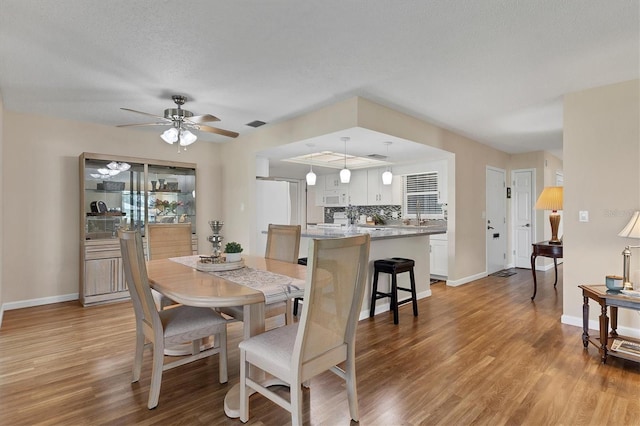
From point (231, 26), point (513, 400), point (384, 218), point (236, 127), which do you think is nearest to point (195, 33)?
point (231, 26)

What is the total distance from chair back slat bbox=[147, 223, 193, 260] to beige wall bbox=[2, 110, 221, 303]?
1899mm

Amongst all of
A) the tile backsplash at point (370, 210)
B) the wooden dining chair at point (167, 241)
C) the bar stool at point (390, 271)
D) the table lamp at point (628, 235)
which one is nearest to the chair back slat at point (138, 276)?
the wooden dining chair at point (167, 241)

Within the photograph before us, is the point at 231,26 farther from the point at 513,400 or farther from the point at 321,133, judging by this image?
the point at 513,400

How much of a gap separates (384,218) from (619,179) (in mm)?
4085

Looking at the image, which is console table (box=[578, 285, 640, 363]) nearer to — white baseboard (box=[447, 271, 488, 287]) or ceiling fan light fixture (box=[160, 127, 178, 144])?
white baseboard (box=[447, 271, 488, 287])

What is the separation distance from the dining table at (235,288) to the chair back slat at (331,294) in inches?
10.9

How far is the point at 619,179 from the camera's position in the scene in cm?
307

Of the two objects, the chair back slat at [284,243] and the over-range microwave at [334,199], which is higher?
the over-range microwave at [334,199]

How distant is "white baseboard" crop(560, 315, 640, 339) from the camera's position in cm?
301

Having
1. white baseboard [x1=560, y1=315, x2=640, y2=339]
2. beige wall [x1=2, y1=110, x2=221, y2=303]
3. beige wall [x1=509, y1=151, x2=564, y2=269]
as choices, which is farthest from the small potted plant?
beige wall [x1=509, y1=151, x2=564, y2=269]

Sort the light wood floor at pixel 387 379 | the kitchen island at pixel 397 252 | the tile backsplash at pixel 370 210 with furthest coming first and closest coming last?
the tile backsplash at pixel 370 210
the kitchen island at pixel 397 252
the light wood floor at pixel 387 379

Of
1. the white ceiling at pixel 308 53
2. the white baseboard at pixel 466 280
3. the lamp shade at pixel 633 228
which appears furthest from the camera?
the white baseboard at pixel 466 280

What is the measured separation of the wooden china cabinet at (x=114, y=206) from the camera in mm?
4152

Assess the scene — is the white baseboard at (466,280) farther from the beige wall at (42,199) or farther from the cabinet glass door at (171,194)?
the beige wall at (42,199)
